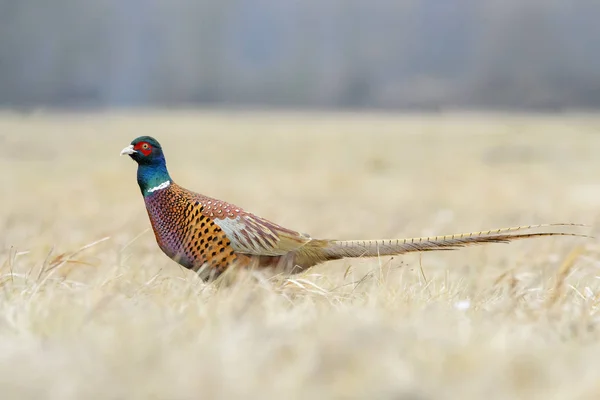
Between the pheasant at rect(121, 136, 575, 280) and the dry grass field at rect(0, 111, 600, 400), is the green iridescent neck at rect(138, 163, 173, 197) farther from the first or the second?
the dry grass field at rect(0, 111, 600, 400)

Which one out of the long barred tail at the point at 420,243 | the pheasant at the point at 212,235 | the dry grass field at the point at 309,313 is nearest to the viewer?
the dry grass field at the point at 309,313

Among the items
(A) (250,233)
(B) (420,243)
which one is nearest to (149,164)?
(A) (250,233)

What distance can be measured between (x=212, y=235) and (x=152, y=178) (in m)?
0.36

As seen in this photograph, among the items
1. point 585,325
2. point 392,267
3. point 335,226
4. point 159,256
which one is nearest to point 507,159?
point 335,226

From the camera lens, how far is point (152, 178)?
3643mm

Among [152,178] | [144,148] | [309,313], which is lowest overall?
[309,313]

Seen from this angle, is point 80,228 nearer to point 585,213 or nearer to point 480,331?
point 585,213

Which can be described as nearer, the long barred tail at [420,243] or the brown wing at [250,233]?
the long barred tail at [420,243]

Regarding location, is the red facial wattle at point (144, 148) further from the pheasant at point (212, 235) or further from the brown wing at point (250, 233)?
the brown wing at point (250, 233)

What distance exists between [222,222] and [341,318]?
1.15 meters

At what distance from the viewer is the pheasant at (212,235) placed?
3.54 m

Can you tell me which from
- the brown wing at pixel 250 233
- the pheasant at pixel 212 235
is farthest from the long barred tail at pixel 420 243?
the brown wing at pixel 250 233

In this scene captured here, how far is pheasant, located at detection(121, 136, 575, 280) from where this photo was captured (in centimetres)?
354

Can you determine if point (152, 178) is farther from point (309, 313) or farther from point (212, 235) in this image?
point (309, 313)
